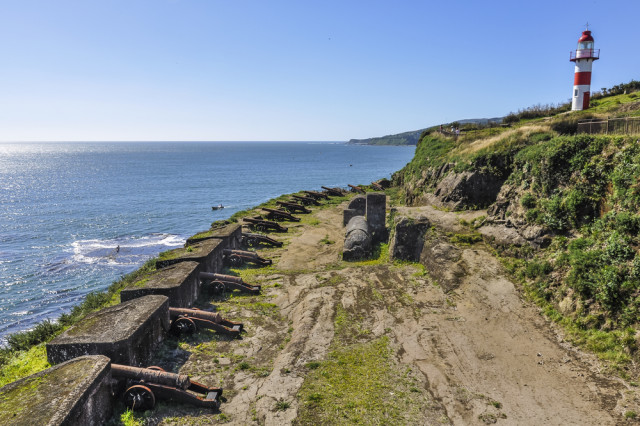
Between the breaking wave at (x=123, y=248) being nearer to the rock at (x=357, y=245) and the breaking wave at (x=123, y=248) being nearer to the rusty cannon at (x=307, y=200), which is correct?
the rusty cannon at (x=307, y=200)

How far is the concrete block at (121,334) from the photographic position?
29.9 feet

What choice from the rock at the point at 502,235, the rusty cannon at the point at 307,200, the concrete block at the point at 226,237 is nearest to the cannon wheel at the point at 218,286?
the concrete block at the point at 226,237

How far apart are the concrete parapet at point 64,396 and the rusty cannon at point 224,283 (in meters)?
6.90

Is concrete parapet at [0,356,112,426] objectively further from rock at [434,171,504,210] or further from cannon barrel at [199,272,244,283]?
rock at [434,171,504,210]

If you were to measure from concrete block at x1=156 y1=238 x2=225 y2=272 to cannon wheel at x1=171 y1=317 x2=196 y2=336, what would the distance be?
4.44m

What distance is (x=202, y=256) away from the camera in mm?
16188

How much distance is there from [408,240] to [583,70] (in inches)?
975

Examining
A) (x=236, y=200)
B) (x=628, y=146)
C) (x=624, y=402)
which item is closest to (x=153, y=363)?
(x=624, y=402)

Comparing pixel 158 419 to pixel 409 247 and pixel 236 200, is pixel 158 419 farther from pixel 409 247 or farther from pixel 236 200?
pixel 236 200

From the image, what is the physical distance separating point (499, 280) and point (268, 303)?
895cm

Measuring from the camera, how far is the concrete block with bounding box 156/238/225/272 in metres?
16.1

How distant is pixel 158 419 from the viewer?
8203 millimetres

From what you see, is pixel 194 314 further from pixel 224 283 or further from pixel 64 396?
pixel 64 396

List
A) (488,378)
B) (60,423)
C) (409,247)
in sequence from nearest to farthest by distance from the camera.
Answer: (60,423), (488,378), (409,247)
